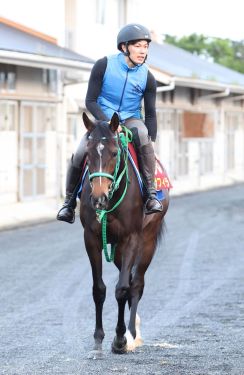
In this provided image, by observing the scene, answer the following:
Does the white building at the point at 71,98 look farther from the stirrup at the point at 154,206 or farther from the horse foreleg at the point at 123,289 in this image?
the horse foreleg at the point at 123,289

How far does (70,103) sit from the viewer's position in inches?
1065

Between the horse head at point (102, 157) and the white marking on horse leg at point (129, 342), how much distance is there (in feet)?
4.36

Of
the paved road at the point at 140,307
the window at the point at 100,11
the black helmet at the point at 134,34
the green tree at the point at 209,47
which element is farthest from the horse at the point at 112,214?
the green tree at the point at 209,47

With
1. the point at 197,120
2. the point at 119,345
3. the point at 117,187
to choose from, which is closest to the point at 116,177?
the point at 117,187

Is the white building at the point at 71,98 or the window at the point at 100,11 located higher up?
the window at the point at 100,11

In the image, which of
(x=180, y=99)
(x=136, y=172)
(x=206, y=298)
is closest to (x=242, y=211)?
(x=180, y=99)

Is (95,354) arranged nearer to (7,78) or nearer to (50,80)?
(7,78)

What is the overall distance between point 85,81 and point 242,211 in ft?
16.6

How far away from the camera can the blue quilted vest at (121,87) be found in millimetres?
8977

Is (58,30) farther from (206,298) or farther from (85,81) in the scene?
(206,298)

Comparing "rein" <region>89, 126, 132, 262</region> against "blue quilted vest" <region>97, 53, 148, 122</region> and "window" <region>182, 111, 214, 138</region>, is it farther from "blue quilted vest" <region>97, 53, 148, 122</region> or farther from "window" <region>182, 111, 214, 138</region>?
"window" <region>182, 111, 214, 138</region>

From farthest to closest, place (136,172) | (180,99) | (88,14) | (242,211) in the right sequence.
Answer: (180,99), (88,14), (242,211), (136,172)

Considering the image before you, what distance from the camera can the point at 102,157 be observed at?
8.05 metres

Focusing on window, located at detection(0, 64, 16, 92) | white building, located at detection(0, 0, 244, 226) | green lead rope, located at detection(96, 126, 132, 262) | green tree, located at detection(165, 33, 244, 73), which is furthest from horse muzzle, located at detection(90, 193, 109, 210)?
green tree, located at detection(165, 33, 244, 73)
